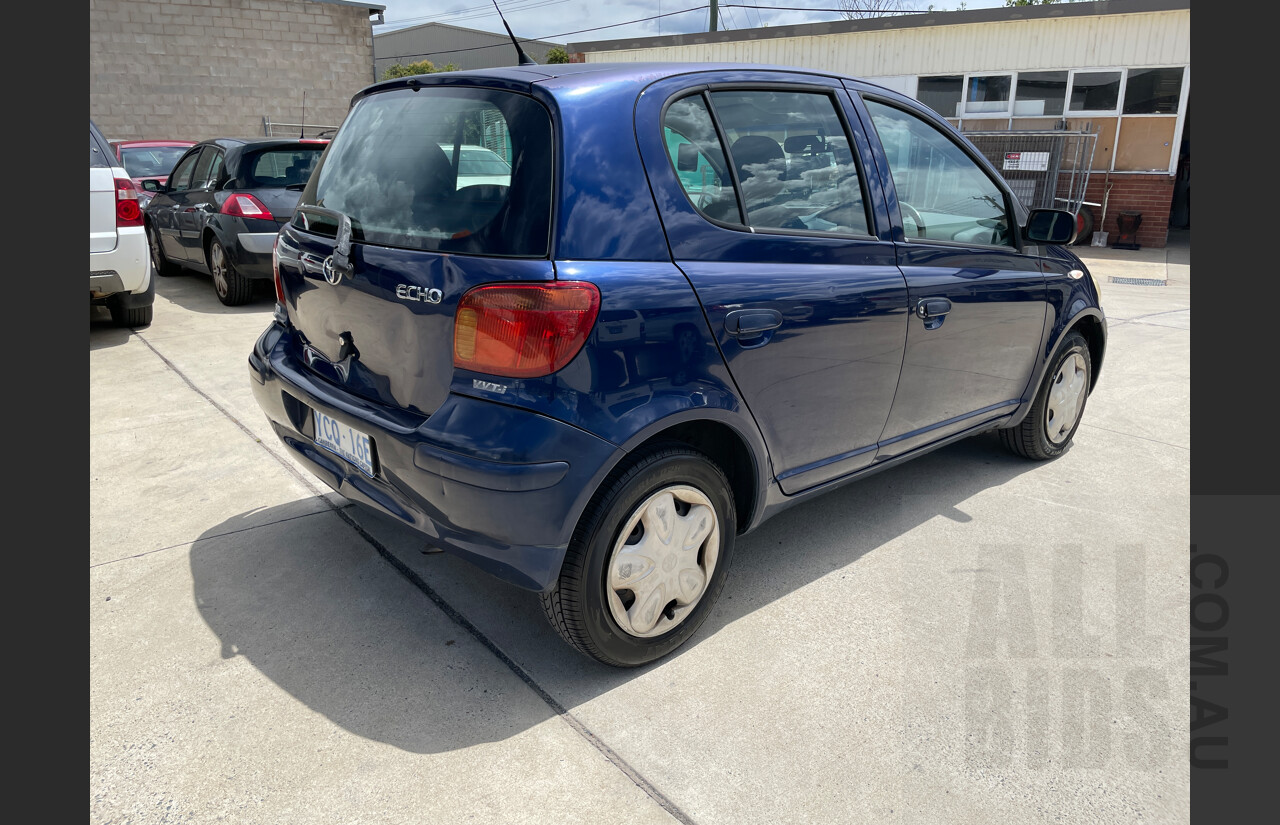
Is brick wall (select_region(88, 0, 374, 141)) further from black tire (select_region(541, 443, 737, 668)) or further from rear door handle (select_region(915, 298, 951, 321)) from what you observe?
black tire (select_region(541, 443, 737, 668))

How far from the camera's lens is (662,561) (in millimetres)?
2518

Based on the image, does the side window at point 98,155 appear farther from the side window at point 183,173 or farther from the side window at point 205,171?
the side window at point 183,173

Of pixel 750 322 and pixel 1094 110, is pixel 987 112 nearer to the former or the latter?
pixel 1094 110

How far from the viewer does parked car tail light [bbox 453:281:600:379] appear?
83.2 inches

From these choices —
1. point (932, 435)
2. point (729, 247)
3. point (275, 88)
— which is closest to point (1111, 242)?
point (932, 435)

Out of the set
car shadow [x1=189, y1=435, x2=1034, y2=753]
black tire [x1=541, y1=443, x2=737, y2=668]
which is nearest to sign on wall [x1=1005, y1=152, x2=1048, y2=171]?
car shadow [x1=189, y1=435, x2=1034, y2=753]

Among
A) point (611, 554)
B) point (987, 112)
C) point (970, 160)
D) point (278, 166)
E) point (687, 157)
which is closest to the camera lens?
point (611, 554)

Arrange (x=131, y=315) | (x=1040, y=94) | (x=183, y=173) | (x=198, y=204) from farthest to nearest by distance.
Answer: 1. (x=1040, y=94)
2. (x=183, y=173)
3. (x=198, y=204)
4. (x=131, y=315)

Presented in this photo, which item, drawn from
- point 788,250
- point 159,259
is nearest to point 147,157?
point 159,259

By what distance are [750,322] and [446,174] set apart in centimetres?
99

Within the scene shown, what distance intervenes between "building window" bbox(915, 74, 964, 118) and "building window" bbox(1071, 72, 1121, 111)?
195cm

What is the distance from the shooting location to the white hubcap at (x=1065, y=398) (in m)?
4.25

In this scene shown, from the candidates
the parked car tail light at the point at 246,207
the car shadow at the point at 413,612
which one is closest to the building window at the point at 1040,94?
the parked car tail light at the point at 246,207

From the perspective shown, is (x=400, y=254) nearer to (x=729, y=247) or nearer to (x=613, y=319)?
(x=613, y=319)
